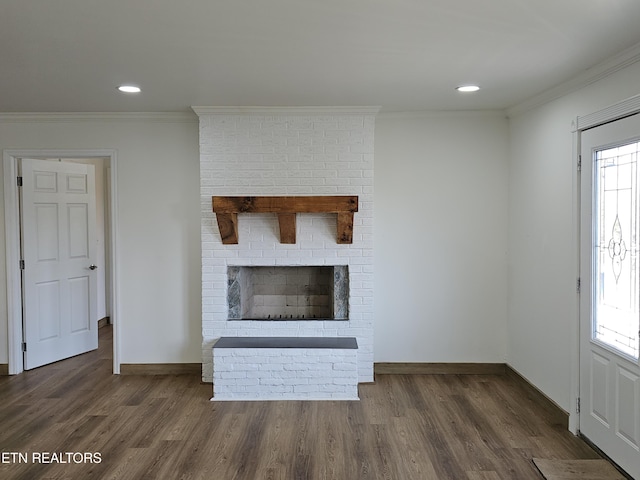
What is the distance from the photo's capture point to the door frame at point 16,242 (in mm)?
4680

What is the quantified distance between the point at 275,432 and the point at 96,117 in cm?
318

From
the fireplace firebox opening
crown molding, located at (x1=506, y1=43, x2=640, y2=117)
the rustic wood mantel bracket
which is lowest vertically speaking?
the fireplace firebox opening

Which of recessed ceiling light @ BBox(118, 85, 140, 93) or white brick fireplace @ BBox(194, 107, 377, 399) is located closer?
recessed ceiling light @ BBox(118, 85, 140, 93)

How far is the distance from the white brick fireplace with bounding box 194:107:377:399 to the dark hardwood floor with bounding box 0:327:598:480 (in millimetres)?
641

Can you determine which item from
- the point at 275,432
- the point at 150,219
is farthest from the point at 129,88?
the point at 275,432

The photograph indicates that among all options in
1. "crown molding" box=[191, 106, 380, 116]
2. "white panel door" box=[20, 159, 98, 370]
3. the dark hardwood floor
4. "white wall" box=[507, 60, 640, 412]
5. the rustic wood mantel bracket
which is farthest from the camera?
"white panel door" box=[20, 159, 98, 370]

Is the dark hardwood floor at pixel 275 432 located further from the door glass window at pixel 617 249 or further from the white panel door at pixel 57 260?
the door glass window at pixel 617 249

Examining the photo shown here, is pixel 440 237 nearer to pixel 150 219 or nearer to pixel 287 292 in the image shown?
pixel 287 292

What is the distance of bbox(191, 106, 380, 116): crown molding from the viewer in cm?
430

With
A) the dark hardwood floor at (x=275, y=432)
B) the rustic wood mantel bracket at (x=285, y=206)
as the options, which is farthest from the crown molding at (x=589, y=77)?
the dark hardwood floor at (x=275, y=432)

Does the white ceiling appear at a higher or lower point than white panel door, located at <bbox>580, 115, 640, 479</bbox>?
higher

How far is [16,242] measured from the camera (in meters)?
4.79

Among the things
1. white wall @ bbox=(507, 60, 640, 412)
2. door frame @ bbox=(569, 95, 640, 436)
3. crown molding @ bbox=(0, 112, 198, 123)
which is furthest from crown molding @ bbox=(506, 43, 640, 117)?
crown molding @ bbox=(0, 112, 198, 123)

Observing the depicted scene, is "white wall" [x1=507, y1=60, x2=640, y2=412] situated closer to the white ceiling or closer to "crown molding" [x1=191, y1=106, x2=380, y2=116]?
the white ceiling
